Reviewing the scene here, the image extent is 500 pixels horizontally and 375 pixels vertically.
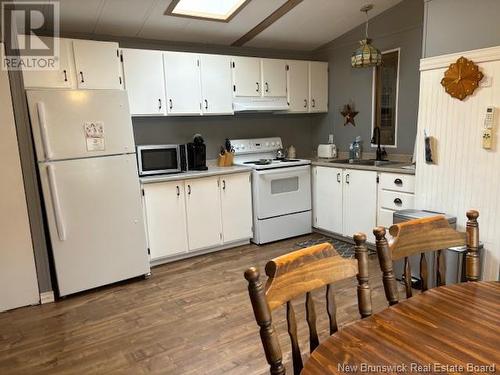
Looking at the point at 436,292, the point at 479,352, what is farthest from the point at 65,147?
the point at 479,352

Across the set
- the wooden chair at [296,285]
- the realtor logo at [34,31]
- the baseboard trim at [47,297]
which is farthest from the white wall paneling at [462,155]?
the baseboard trim at [47,297]

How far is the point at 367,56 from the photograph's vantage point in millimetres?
3705

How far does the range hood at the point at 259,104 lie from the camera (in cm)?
404

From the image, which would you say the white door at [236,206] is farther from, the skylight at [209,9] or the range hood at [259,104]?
the skylight at [209,9]

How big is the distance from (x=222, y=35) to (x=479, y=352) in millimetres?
3771

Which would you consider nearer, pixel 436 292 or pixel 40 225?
pixel 436 292

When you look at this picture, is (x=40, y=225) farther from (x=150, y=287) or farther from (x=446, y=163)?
(x=446, y=163)

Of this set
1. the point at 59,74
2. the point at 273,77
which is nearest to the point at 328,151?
the point at 273,77

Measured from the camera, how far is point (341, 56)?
14.6 ft

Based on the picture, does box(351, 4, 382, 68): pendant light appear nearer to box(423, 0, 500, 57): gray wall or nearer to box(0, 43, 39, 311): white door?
box(423, 0, 500, 57): gray wall

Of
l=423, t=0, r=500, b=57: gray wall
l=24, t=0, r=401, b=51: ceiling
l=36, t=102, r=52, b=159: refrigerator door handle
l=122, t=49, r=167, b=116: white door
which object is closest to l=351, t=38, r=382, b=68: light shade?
l=24, t=0, r=401, b=51: ceiling

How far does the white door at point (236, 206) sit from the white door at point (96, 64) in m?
1.42

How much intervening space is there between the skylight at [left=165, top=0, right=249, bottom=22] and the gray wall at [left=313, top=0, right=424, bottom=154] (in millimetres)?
1558

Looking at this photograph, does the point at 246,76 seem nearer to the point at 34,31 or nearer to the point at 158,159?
the point at 158,159
